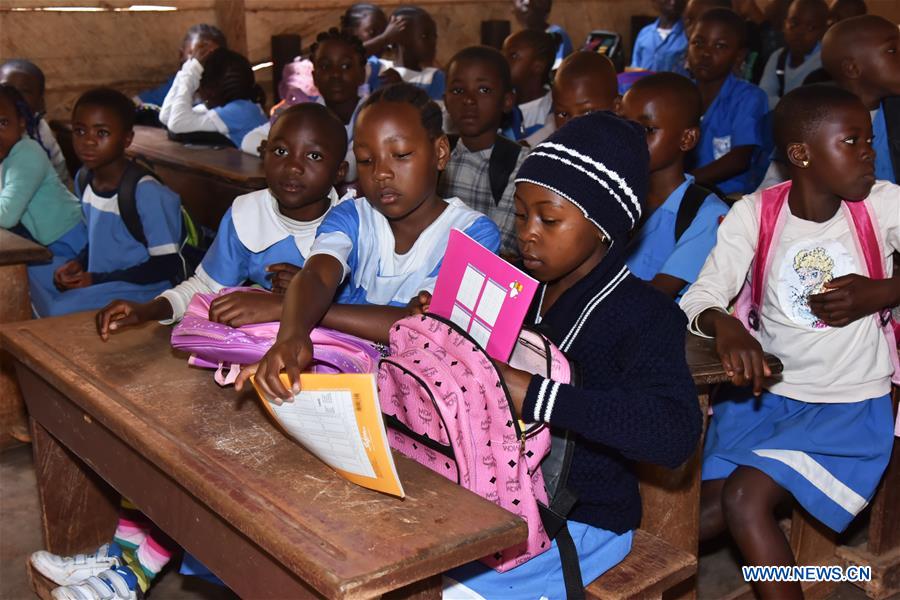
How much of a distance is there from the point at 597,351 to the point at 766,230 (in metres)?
0.80

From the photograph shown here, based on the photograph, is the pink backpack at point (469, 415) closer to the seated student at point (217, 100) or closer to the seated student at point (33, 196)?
the seated student at point (33, 196)

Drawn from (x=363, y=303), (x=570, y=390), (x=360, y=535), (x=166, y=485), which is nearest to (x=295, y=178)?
(x=363, y=303)

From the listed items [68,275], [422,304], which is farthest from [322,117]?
[68,275]

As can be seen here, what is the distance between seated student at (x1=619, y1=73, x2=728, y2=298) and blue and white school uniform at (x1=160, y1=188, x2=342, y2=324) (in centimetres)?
89

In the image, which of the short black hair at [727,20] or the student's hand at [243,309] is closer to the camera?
the student's hand at [243,309]

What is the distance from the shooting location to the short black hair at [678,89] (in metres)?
2.89

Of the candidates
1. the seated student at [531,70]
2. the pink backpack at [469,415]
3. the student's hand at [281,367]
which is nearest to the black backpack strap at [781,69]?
the seated student at [531,70]

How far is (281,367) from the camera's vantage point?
1600 millimetres

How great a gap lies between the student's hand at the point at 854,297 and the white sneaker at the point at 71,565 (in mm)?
1833

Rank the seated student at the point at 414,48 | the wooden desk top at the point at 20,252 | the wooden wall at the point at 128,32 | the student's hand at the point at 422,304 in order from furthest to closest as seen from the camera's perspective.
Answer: the wooden wall at the point at 128,32
the seated student at the point at 414,48
the wooden desk top at the point at 20,252
the student's hand at the point at 422,304

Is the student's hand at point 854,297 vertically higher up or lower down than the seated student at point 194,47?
lower down

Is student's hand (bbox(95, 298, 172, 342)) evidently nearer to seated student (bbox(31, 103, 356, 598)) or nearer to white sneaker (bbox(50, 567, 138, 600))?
seated student (bbox(31, 103, 356, 598))

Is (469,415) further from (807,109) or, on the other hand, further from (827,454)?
(807,109)

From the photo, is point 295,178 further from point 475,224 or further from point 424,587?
point 424,587
